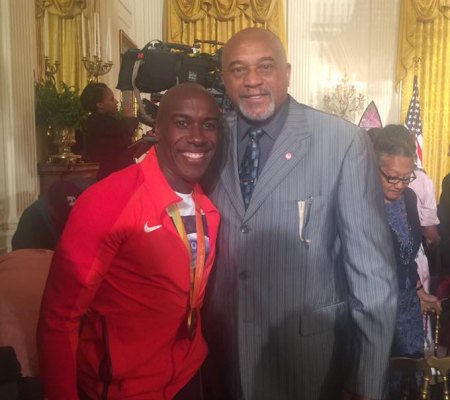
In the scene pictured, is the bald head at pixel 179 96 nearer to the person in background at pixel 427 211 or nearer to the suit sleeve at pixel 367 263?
the suit sleeve at pixel 367 263

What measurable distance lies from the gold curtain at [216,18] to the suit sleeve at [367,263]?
22.4 ft

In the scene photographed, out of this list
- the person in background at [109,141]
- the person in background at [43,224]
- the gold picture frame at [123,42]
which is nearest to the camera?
the person in background at [43,224]

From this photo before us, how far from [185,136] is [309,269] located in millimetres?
502

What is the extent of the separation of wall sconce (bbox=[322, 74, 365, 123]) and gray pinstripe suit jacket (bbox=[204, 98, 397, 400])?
700cm

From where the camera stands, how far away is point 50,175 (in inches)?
141

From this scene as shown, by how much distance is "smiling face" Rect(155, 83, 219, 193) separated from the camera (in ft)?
4.38

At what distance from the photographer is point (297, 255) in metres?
1.37

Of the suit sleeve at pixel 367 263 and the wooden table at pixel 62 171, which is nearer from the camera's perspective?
the suit sleeve at pixel 367 263

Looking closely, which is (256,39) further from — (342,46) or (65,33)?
(342,46)

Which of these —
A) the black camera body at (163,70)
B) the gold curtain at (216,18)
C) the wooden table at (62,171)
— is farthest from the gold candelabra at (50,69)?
the gold curtain at (216,18)

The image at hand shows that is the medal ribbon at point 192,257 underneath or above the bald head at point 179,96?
underneath

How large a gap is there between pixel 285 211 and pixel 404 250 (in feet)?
3.11

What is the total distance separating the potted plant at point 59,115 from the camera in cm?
346

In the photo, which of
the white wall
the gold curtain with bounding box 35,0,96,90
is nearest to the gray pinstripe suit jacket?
the gold curtain with bounding box 35,0,96,90
